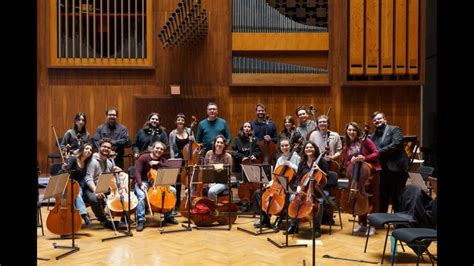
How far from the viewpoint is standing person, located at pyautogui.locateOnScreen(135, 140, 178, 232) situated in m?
7.24

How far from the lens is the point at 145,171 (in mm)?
7441

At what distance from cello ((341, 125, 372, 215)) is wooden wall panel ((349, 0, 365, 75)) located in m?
3.80

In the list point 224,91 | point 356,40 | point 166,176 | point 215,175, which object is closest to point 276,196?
point 215,175

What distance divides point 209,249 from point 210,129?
9.03 feet

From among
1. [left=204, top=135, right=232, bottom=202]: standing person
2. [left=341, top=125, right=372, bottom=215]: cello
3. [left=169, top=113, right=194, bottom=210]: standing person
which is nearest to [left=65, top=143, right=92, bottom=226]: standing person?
[left=169, top=113, right=194, bottom=210]: standing person

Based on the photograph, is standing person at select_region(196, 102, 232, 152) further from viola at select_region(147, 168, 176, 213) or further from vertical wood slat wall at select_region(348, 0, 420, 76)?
vertical wood slat wall at select_region(348, 0, 420, 76)

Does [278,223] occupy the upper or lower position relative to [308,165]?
lower

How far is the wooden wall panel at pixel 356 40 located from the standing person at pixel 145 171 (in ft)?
13.8

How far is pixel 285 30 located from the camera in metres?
10.1

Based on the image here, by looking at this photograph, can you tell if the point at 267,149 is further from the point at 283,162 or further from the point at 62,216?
the point at 62,216

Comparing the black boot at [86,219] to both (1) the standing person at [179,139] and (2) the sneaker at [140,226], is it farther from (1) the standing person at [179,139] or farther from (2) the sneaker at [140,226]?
(1) the standing person at [179,139]
